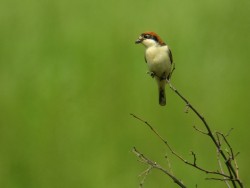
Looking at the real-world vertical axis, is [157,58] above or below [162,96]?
above

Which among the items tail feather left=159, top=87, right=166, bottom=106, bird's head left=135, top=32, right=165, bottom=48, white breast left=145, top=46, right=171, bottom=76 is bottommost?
tail feather left=159, top=87, right=166, bottom=106

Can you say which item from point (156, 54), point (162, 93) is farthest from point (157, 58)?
point (162, 93)

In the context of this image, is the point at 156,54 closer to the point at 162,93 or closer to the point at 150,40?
the point at 150,40

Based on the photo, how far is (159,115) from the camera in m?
5.03

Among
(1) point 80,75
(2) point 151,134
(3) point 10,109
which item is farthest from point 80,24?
(2) point 151,134

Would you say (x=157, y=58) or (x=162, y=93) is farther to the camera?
(x=162, y=93)

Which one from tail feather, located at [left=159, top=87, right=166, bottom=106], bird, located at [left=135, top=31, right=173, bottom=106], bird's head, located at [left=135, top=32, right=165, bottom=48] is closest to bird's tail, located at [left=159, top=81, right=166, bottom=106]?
tail feather, located at [left=159, top=87, right=166, bottom=106]

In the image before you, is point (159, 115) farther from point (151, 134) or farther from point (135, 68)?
point (135, 68)

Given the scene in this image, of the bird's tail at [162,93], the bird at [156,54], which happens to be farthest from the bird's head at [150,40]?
the bird's tail at [162,93]

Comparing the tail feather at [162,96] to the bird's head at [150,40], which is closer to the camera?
the bird's head at [150,40]

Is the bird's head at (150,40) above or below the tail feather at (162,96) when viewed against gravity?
above

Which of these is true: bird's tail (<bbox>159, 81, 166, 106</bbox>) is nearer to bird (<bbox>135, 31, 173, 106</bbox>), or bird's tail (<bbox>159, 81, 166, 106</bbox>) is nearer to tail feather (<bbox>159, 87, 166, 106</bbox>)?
tail feather (<bbox>159, 87, 166, 106</bbox>)

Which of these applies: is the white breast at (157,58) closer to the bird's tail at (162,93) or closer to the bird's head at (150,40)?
the bird's head at (150,40)

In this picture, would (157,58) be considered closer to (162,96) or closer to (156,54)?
(156,54)
